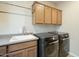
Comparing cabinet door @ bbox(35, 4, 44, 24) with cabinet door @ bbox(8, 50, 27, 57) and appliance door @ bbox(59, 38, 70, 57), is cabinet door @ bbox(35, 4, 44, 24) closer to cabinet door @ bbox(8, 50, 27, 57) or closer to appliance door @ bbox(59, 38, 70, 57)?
appliance door @ bbox(59, 38, 70, 57)

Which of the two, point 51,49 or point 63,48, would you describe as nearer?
point 51,49

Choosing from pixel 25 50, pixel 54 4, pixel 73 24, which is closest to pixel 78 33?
pixel 73 24

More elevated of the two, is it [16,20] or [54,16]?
[54,16]

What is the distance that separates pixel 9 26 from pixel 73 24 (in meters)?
2.49

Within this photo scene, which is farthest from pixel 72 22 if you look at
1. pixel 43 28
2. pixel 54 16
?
pixel 43 28

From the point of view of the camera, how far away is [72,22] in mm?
4020

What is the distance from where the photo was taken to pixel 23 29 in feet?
9.12

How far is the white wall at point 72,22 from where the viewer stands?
12.6ft

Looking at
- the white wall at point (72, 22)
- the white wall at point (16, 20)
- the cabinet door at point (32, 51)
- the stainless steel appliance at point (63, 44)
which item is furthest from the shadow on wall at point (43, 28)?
the cabinet door at point (32, 51)

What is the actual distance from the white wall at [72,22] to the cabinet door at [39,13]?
151 cm

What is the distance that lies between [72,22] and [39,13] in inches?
65.9

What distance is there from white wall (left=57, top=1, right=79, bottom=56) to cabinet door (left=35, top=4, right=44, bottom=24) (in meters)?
1.51

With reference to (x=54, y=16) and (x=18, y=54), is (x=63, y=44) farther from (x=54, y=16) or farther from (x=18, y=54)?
(x=18, y=54)

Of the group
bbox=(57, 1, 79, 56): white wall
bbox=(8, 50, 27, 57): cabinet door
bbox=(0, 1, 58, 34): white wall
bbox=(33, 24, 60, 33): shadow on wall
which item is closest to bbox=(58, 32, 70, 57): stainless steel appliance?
bbox=(57, 1, 79, 56): white wall
